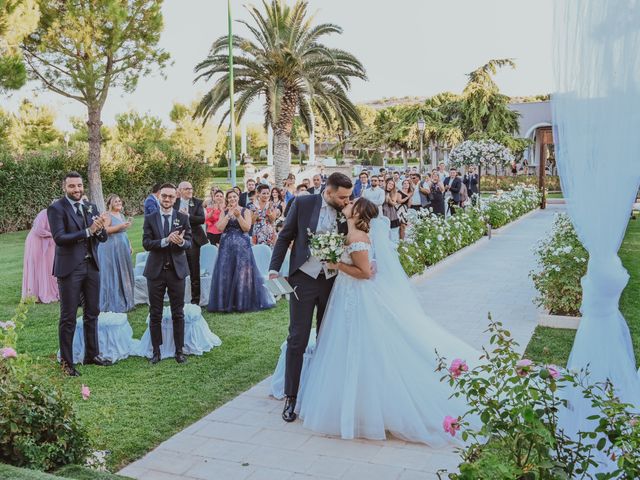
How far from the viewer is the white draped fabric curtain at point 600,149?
375 centimetres

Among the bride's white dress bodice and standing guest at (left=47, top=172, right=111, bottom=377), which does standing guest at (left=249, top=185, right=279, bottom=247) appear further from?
the bride's white dress bodice

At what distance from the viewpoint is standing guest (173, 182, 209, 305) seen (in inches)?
363

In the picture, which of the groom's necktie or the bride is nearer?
the bride

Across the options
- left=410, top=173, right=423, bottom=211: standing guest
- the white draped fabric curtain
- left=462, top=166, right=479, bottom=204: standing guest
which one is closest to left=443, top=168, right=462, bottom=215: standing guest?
left=410, top=173, right=423, bottom=211: standing guest

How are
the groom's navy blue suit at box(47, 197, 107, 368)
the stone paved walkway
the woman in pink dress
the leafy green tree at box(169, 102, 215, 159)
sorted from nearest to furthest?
the stone paved walkway → the groom's navy blue suit at box(47, 197, 107, 368) → the woman in pink dress → the leafy green tree at box(169, 102, 215, 159)

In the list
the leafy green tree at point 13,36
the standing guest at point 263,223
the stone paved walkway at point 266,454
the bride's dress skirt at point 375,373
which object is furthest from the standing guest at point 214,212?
the leafy green tree at point 13,36

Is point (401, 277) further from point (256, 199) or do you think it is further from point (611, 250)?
point (256, 199)

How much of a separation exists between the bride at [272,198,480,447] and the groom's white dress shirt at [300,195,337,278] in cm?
16

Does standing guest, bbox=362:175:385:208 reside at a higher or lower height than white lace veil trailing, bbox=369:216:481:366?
higher

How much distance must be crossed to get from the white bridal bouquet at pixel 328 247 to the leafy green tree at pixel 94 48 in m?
19.5

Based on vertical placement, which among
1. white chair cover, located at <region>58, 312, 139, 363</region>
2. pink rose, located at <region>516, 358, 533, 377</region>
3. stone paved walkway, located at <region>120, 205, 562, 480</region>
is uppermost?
A: pink rose, located at <region>516, 358, 533, 377</region>

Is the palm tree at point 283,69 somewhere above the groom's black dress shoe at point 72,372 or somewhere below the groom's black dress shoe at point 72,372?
above

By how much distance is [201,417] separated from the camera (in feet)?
18.0

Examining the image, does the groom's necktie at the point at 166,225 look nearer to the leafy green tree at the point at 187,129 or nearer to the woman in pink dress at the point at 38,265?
the woman in pink dress at the point at 38,265
